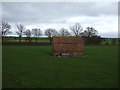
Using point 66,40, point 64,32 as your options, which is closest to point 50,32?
point 64,32

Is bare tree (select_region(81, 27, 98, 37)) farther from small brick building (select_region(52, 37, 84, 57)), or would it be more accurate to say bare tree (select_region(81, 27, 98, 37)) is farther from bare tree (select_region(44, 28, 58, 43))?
Result: small brick building (select_region(52, 37, 84, 57))

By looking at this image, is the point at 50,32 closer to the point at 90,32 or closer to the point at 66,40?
the point at 90,32

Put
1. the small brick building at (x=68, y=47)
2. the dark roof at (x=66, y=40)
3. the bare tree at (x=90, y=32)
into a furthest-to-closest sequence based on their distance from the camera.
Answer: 1. the bare tree at (x=90, y=32)
2. the dark roof at (x=66, y=40)
3. the small brick building at (x=68, y=47)

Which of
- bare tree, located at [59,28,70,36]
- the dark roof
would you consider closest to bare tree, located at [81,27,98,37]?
bare tree, located at [59,28,70,36]

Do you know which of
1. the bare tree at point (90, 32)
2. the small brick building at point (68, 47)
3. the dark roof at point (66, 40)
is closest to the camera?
the small brick building at point (68, 47)

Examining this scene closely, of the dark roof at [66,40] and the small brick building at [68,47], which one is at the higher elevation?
the dark roof at [66,40]

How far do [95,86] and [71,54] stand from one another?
18.8m

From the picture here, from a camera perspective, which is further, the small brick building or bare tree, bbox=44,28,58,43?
bare tree, bbox=44,28,58,43

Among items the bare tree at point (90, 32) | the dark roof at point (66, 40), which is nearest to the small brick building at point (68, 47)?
the dark roof at point (66, 40)

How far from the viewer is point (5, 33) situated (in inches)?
3088

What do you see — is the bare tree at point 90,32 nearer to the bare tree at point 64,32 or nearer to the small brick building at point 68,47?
the bare tree at point 64,32

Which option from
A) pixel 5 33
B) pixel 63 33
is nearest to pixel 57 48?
pixel 5 33

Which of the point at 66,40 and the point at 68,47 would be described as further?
the point at 66,40

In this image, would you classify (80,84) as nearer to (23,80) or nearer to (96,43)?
(23,80)
